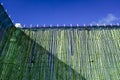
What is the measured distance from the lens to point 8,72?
1844 centimetres

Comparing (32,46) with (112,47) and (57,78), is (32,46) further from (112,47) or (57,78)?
(112,47)

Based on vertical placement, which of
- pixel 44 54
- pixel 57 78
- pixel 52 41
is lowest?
pixel 57 78

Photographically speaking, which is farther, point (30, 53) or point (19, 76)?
point (30, 53)

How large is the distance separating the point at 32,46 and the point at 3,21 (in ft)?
11.6

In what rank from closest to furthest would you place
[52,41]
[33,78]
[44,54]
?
→ [33,78]
[44,54]
[52,41]

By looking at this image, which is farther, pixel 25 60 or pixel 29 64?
pixel 25 60

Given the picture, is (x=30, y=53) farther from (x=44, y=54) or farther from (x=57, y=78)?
(x=57, y=78)

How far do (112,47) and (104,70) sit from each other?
10.0 feet

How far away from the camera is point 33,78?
1828 cm

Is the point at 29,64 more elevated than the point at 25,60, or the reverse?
the point at 25,60

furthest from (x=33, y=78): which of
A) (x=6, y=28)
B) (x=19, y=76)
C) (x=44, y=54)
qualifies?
(x=6, y=28)

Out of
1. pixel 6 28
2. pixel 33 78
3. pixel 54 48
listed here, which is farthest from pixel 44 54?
pixel 6 28

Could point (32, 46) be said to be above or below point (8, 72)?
above

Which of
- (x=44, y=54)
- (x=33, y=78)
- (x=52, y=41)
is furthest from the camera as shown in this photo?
(x=52, y=41)
